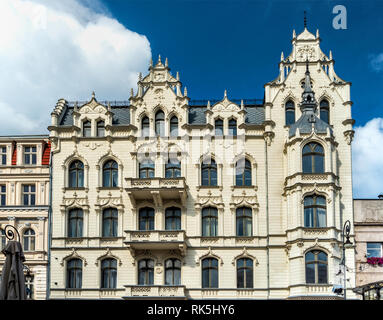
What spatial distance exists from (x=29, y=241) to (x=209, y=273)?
12938mm

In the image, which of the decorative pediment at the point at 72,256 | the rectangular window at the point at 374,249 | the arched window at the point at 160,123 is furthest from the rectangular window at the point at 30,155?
the rectangular window at the point at 374,249

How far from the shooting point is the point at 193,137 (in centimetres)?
4488

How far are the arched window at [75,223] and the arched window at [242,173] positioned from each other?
11321 millimetres

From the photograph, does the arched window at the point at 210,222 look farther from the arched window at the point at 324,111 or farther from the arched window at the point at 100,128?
the arched window at the point at 324,111

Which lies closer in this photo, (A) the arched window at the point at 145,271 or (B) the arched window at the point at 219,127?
(A) the arched window at the point at 145,271

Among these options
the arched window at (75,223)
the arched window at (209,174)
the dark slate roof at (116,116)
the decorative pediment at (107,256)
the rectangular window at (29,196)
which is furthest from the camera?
the dark slate roof at (116,116)

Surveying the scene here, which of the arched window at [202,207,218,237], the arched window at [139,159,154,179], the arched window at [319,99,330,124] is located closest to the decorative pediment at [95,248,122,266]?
the arched window at [139,159,154,179]

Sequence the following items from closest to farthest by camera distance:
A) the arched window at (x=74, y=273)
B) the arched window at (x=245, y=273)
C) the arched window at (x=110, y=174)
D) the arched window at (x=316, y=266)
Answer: the arched window at (x=316, y=266)
the arched window at (x=245, y=273)
the arched window at (x=74, y=273)
the arched window at (x=110, y=174)

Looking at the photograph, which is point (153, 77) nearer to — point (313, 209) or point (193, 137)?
point (193, 137)

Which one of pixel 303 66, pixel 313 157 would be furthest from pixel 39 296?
pixel 303 66

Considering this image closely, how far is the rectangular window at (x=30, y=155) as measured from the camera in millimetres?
45938

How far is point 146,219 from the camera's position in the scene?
144ft

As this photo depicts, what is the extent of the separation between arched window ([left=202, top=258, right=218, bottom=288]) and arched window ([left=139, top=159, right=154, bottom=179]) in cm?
719

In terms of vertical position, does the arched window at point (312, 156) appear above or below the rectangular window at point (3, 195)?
above
